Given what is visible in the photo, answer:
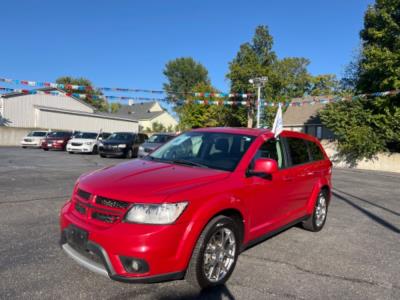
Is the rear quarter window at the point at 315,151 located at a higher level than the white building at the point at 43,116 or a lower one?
lower

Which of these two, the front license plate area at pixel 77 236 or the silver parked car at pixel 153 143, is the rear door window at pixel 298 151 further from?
the silver parked car at pixel 153 143

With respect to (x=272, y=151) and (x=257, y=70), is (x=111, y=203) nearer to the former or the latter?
(x=272, y=151)

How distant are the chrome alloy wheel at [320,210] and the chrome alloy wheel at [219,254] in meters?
2.56

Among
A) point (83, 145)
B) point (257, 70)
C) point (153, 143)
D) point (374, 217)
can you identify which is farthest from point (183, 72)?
point (374, 217)

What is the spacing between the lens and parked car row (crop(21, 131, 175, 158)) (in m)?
18.9

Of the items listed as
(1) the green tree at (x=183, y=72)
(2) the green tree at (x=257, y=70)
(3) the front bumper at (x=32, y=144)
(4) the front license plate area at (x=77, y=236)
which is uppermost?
(1) the green tree at (x=183, y=72)

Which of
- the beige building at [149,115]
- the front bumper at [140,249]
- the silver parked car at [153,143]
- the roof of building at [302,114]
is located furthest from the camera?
the beige building at [149,115]

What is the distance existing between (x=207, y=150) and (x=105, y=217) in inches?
68.4

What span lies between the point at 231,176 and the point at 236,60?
38149 millimetres

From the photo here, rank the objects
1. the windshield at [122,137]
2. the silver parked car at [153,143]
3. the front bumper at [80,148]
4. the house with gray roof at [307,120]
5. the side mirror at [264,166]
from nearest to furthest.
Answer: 1. the side mirror at [264,166]
2. the silver parked car at [153,143]
3. the windshield at [122,137]
4. the front bumper at [80,148]
5. the house with gray roof at [307,120]

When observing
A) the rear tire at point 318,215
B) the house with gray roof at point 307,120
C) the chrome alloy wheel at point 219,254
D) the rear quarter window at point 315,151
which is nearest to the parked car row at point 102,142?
the rear quarter window at point 315,151

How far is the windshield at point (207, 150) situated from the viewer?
3994 mm

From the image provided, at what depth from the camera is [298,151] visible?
5.11m

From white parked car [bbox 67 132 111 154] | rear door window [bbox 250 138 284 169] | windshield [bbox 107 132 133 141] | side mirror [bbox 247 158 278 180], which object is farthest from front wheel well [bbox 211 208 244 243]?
white parked car [bbox 67 132 111 154]
